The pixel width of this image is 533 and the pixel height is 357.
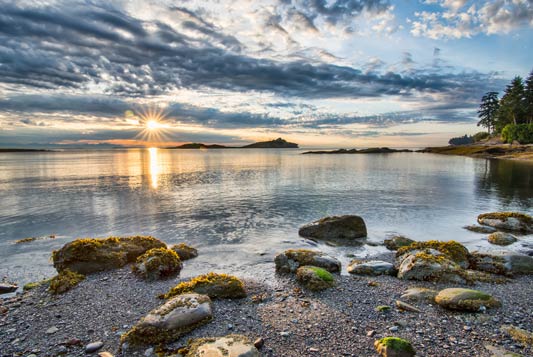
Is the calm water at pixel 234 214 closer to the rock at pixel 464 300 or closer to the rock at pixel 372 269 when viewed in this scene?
the rock at pixel 372 269

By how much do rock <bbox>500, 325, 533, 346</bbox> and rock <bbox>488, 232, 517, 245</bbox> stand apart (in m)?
13.0

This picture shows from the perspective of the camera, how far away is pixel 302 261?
1366 centimetres

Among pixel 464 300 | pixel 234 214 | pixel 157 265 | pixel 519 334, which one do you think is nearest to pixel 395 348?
pixel 519 334

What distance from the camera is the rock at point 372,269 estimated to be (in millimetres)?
13109

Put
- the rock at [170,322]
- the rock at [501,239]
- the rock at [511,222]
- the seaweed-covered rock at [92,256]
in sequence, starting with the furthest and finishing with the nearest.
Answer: the rock at [511,222]
the rock at [501,239]
the seaweed-covered rock at [92,256]
the rock at [170,322]

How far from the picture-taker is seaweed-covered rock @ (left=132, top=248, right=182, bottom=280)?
13016 mm

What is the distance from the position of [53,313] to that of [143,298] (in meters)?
2.69

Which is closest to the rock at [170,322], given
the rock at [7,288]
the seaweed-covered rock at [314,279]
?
the seaweed-covered rock at [314,279]

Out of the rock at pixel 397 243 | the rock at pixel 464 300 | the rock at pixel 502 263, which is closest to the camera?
the rock at pixel 464 300

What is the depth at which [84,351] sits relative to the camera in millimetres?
7672

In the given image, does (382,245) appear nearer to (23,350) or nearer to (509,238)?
(509,238)

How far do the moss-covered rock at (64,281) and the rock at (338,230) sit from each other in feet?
43.6

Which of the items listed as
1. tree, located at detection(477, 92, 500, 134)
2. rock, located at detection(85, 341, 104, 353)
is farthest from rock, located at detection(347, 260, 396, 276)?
tree, located at detection(477, 92, 500, 134)

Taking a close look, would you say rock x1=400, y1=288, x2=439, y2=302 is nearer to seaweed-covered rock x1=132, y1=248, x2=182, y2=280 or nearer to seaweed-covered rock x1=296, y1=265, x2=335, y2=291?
seaweed-covered rock x1=296, y1=265, x2=335, y2=291
